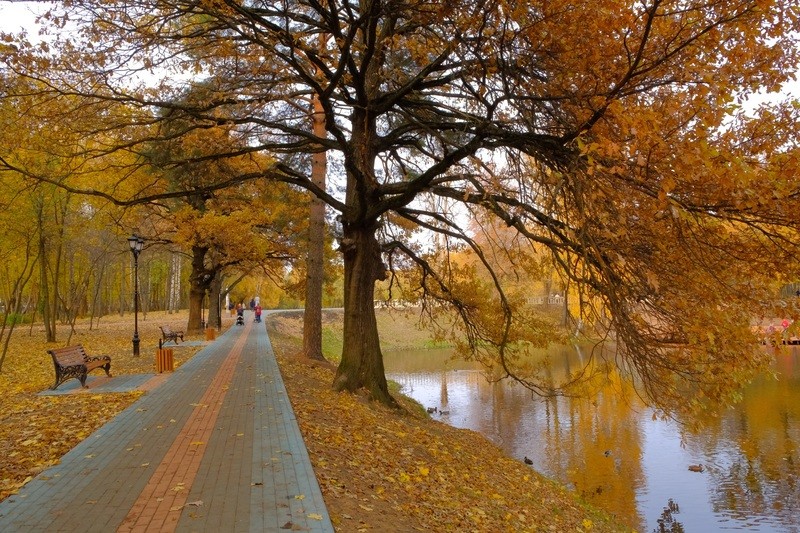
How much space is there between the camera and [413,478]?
22.9ft

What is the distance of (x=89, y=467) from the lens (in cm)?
636

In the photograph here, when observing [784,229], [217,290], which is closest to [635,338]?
[784,229]

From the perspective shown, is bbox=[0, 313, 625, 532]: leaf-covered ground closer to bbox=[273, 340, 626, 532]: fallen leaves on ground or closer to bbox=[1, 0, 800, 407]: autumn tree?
bbox=[273, 340, 626, 532]: fallen leaves on ground

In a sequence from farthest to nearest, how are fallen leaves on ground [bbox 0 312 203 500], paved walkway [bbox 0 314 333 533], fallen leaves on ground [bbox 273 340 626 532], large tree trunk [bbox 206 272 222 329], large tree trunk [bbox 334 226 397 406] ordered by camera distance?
large tree trunk [bbox 206 272 222 329]
large tree trunk [bbox 334 226 397 406]
fallen leaves on ground [bbox 0 312 203 500]
fallen leaves on ground [bbox 273 340 626 532]
paved walkway [bbox 0 314 333 533]

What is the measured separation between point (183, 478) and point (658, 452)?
1263cm

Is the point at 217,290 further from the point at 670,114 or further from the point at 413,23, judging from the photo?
the point at 670,114

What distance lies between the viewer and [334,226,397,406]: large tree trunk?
37.9 ft

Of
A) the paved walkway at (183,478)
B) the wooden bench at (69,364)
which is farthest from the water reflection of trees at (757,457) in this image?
the wooden bench at (69,364)

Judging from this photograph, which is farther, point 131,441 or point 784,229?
point 131,441

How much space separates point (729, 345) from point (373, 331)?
6861 millimetres

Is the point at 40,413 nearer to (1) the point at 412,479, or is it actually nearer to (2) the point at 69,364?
(2) the point at 69,364

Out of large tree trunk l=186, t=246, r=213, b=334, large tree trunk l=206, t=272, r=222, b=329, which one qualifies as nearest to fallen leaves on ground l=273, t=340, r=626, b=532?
large tree trunk l=186, t=246, r=213, b=334

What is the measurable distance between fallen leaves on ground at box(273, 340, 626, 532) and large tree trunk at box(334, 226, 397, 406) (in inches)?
17.7

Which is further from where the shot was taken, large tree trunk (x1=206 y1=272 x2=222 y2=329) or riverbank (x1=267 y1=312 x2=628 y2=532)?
large tree trunk (x1=206 y1=272 x2=222 y2=329)
